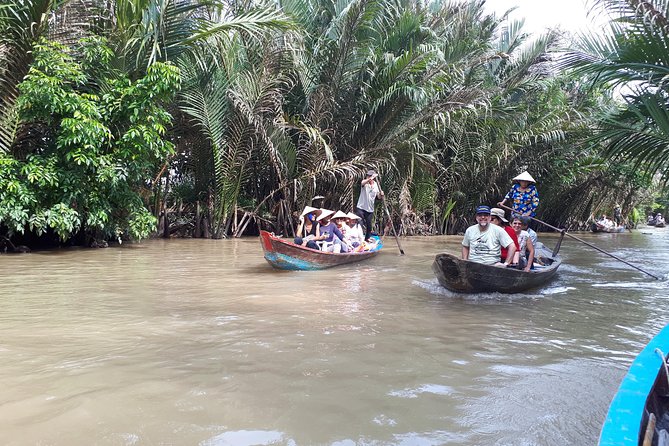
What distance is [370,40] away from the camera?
43.5 feet

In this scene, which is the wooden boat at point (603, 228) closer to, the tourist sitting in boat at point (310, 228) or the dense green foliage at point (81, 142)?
the tourist sitting in boat at point (310, 228)

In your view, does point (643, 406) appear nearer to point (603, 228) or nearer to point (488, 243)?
point (488, 243)

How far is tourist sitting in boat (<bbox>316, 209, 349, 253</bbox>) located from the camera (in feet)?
29.7

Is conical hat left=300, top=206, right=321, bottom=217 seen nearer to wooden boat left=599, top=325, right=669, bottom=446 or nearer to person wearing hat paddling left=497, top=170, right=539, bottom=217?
person wearing hat paddling left=497, top=170, right=539, bottom=217

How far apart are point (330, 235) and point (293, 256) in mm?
1291

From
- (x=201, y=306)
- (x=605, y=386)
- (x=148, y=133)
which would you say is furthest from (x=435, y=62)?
(x=605, y=386)

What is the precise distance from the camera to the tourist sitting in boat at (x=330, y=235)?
9.04 meters

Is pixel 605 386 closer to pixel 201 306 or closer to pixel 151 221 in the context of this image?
pixel 201 306

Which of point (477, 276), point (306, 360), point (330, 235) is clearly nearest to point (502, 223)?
point (477, 276)

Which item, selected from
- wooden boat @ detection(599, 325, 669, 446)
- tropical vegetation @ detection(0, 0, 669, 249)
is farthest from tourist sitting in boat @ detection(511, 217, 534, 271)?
wooden boat @ detection(599, 325, 669, 446)

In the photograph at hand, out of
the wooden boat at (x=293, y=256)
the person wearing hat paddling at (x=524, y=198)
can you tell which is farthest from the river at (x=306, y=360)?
the person wearing hat paddling at (x=524, y=198)

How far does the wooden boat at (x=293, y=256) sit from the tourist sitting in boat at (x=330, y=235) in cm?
29

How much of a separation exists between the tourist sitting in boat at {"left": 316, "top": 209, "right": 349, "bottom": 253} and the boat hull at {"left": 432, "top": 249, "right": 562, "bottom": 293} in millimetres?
2882

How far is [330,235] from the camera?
9.14 m
